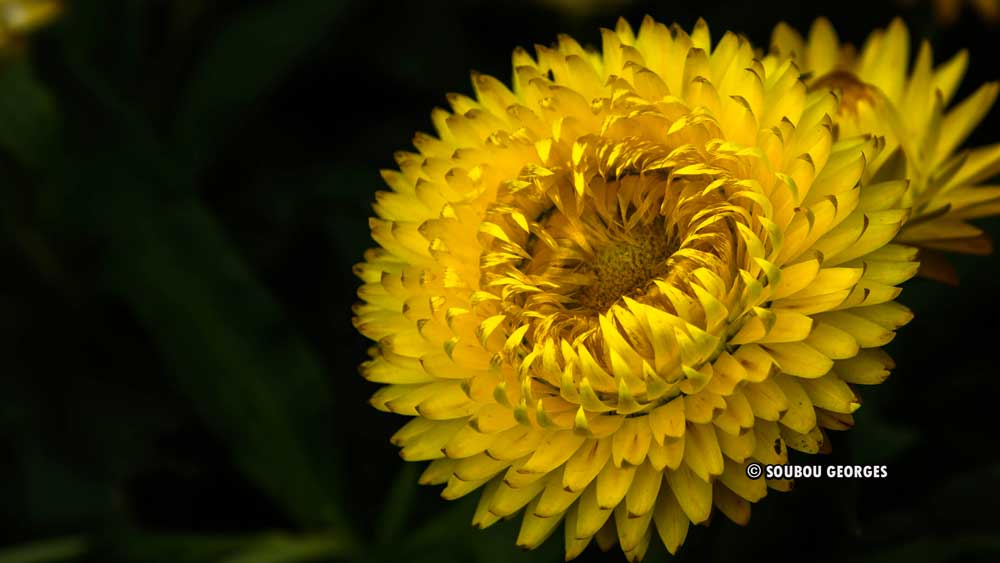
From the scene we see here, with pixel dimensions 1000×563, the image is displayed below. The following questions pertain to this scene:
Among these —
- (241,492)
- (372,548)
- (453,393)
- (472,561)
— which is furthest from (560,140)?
(241,492)

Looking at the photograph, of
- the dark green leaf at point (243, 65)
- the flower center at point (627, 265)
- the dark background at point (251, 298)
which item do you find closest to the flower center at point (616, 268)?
the flower center at point (627, 265)

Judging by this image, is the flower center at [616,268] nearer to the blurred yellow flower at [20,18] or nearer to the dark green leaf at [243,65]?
the dark green leaf at [243,65]

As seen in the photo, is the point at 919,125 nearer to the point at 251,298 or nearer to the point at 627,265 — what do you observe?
the point at 627,265

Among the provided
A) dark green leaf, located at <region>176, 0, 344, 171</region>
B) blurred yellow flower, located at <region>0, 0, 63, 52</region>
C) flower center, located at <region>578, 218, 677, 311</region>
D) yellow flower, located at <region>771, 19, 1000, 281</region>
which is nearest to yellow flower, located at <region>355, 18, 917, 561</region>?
flower center, located at <region>578, 218, 677, 311</region>

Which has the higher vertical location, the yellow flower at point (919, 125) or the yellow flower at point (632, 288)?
the yellow flower at point (919, 125)

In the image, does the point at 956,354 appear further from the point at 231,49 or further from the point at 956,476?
the point at 231,49

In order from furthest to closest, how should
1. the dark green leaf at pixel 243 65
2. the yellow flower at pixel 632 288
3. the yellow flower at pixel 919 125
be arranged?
1. the dark green leaf at pixel 243 65
2. the yellow flower at pixel 919 125
3. the yellow flower at pixel 632 288

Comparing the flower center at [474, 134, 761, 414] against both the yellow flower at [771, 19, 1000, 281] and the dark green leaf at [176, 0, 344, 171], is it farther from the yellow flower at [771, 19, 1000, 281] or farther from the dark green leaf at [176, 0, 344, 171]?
the dark green leaf at [176, 0, 344, 171]

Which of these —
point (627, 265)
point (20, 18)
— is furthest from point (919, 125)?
point (20, 18)
